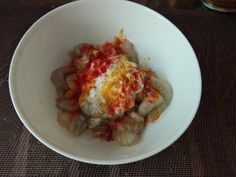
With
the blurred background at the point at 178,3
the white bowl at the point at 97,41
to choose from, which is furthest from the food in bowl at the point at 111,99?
the blurred background at the point at 178,3

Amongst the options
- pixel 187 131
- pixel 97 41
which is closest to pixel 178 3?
pixel 97 41

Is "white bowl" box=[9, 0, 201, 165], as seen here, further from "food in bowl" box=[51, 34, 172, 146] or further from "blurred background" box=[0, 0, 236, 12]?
"blurred background" box=[0, 0, 236, 12]

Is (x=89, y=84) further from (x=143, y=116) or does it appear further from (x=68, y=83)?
(x=143, y=116)

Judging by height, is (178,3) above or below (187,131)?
above

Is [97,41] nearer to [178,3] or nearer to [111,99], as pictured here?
[111,99]

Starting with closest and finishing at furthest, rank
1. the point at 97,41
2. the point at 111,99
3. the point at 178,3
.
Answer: the point at 111,99
the point at 97,41
the point at 178,3

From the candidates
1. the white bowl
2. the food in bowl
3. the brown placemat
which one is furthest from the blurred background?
the food in bowl

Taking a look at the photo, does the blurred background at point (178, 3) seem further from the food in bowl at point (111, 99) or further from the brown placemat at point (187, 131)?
the food in bowl at point (111, 99)
